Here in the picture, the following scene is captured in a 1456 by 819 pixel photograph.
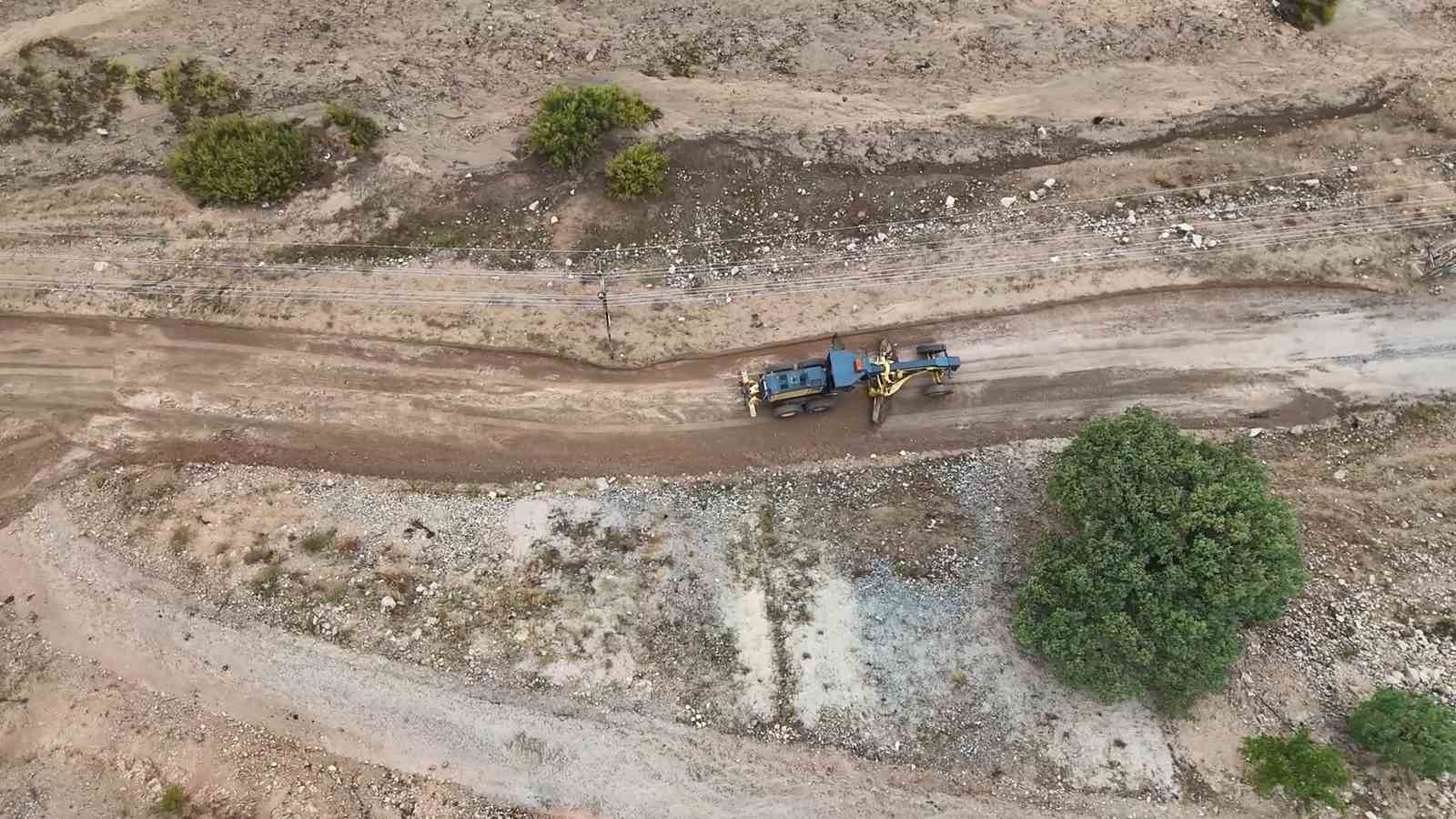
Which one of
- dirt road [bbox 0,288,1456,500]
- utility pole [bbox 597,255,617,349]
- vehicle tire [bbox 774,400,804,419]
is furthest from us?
utility pole [bbox 597,255,617,349]

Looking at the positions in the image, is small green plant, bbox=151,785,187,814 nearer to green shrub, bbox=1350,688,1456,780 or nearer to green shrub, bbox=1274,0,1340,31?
green shrub, bbox=1350,688,1456,780

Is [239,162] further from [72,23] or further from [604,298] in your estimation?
[604,298]

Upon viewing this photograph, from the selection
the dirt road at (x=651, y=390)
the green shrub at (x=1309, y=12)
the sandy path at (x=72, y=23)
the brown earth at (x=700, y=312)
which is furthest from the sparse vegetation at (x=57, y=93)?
the green shrub at (x=1309, y=12)

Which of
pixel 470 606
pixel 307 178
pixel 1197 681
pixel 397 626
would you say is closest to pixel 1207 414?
pixel 1197 681

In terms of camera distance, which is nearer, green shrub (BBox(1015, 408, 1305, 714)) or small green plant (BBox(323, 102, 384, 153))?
green shrub (BBox(1015, 408, 1305, 714))

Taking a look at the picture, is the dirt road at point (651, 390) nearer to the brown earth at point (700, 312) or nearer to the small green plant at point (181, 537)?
the brown earth at point (700, 312)

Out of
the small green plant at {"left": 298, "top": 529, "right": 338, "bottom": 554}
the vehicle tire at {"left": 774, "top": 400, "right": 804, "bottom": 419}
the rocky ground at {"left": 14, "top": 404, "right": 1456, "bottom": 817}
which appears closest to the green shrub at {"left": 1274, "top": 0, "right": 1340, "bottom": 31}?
the rocky ground at {"left": 14, "top": 404, "right": 1456, "bottom": 817}

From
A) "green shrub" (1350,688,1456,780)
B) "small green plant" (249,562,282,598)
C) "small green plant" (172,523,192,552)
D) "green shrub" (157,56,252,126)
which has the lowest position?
"green shrub" (1350,688,1456,780)
